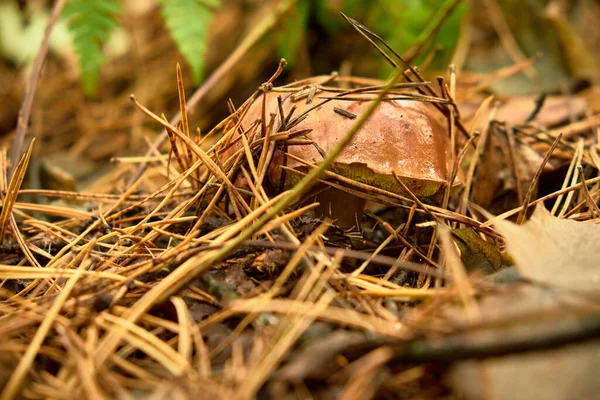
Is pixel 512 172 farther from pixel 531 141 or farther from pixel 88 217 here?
pixel 88 217

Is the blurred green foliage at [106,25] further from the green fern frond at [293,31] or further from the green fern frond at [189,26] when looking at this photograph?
the green fern frond at [293,31]

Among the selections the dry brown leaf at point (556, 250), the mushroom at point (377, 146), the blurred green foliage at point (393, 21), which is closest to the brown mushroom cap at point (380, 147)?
the mushroom at point (377, 146)

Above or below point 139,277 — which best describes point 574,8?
above

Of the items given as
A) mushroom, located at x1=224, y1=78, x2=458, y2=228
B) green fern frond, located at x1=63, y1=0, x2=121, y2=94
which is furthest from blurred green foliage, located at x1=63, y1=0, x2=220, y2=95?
mushroom, located at x1=224, y1=78, x2=458, y2=228

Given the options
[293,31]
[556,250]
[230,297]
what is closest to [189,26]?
[293,31]

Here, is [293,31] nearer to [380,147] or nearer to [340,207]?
[340,207]

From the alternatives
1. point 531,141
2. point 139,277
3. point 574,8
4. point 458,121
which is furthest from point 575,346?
point 574,8

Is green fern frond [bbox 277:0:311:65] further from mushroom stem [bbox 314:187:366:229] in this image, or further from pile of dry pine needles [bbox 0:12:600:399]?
mushroom stem [bbox 314:187:366:229]
